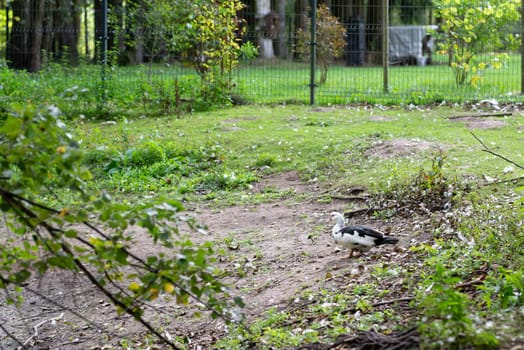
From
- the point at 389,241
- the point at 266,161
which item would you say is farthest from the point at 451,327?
the point at 266,161

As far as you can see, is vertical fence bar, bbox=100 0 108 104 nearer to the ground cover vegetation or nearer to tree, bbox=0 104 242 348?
the ground cover vegetation

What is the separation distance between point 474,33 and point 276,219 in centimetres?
927

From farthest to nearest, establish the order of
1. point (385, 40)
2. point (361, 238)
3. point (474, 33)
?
point (474, 33) → point (385, 40) → point (361, 238)

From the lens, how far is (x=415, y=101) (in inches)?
583

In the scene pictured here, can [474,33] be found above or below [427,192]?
above

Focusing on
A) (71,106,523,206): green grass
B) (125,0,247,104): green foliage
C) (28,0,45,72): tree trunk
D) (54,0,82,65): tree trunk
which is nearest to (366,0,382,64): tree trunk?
(125,0,247,104): green foliage

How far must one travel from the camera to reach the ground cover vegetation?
3811mm

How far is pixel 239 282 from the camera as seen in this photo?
23.6ft

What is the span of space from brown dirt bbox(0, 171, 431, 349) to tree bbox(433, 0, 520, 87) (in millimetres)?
8104

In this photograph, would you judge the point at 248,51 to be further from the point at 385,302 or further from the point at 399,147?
the point at 385,302

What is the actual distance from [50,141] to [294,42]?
574 inches

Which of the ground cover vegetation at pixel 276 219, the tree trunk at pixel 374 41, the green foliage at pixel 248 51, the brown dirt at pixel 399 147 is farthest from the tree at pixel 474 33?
the brown dirt at pixel 399 147

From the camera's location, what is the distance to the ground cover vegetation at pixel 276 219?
12.5 feet

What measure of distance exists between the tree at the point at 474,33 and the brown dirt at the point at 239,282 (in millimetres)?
8104
